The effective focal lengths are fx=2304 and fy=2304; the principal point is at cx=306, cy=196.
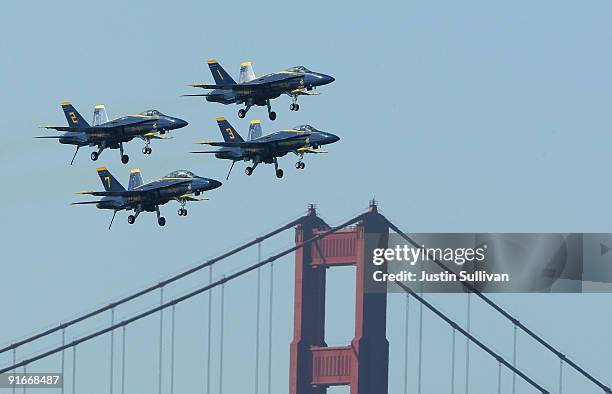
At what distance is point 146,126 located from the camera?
170125mm

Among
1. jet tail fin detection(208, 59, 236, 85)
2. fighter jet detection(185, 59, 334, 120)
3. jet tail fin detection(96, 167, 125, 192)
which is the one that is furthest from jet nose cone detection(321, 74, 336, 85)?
jet tail fin detection(96, 167, 125, 192)

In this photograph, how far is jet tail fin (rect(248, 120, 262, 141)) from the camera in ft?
598

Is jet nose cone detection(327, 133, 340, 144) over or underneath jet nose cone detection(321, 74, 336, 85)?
underneath

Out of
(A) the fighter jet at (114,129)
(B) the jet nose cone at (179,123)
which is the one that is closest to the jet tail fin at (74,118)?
(A) the fighter jet at (114,129)

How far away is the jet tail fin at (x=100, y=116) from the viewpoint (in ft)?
575

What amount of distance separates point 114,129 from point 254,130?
15.1 metres

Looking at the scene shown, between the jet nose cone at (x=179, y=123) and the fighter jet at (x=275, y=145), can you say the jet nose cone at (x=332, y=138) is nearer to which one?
the fighter jet at (x=275, y=145)

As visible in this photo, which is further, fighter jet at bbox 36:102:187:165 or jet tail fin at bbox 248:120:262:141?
jet tail fin at bbox 248:120:262:141

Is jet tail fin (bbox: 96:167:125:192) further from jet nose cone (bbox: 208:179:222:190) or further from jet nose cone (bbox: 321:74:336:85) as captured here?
jet nose cone (bbox: 321:74:336:85)

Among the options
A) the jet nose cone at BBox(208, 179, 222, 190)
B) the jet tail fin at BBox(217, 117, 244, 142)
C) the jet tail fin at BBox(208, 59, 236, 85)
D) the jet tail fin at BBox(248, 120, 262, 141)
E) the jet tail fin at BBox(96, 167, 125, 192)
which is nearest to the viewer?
the jet nose cone at BBox(208, 179, 222, 190)

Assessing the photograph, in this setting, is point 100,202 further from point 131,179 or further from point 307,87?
point 307,87

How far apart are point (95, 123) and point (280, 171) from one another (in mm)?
16113

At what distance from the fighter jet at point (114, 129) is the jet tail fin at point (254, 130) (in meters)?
12.9

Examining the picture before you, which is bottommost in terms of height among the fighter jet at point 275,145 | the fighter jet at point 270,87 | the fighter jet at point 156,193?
the fighter jet at point 156,193
